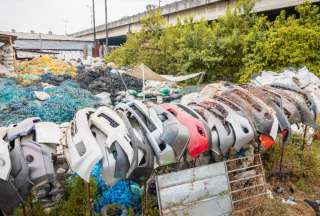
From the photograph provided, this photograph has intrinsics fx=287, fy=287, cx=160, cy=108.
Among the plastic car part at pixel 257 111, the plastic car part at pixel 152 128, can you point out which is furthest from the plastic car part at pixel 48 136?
the plastic car part at pixel 257 111

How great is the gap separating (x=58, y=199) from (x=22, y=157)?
4.88ft

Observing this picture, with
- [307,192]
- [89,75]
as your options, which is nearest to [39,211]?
[307,192]

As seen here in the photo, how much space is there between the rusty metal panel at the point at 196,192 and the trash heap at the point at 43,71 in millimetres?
12201

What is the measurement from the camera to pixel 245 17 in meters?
14.3

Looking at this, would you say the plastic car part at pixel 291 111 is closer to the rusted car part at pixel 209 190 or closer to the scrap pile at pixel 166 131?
the scrap pile at pixel 166 131

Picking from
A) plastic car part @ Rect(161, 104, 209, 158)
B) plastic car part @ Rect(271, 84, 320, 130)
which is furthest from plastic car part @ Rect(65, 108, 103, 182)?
plastic car part @ Rect(271, 84, 320, 130)

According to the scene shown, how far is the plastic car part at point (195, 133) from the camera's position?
11.2ft

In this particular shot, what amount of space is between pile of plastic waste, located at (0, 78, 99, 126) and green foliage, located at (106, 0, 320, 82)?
6709mm

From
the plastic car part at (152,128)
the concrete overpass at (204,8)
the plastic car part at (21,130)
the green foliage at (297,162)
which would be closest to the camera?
the plastic car part at (21,130)

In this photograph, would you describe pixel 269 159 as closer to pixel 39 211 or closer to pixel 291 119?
pixel 291 119

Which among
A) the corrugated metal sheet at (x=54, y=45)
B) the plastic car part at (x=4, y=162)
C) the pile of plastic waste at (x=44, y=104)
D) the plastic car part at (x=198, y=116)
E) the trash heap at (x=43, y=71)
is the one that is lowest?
the pile of plastic waste at (x=44, y=104)

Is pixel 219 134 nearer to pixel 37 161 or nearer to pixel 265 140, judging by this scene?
pixel 265 140

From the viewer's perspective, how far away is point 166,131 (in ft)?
11.1

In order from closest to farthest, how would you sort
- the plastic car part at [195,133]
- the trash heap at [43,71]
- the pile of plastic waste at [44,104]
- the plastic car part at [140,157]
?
the plastic car part at [140,157] → the plastic car part at [195,133] → the pile of plastic waste at [44,104] → the trash heap at [43,71]
